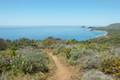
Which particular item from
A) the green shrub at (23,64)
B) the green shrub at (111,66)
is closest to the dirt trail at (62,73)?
the green shrub at (23,64)

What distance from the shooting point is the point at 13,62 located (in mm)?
8602

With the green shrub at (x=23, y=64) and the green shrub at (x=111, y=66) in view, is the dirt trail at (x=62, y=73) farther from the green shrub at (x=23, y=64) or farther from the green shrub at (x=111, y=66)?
the green shrub at (x=111, y=66)

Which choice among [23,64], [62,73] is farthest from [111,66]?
[23,64]

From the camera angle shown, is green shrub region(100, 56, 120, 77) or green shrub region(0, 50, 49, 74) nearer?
green shrub region(100, 56, 120, 77)

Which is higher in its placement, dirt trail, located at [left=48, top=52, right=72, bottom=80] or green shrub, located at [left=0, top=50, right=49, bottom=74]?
green shrub, located at [left=0, top=50, right=49, bottom=74]

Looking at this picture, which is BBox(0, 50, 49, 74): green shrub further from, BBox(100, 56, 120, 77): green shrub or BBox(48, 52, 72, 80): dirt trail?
BBox(100, 56, 120, 77): green shrub

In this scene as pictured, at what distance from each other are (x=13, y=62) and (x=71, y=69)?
2658 millimetres

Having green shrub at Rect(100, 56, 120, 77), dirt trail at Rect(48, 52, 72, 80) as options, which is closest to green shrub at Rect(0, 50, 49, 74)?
dirt trail at Rect(48, 52, 72, 80)

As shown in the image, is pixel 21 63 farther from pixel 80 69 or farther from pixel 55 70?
pixel 80 69

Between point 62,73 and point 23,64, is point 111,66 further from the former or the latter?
point 23,64

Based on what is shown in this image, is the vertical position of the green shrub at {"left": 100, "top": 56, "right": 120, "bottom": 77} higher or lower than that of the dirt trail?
higher

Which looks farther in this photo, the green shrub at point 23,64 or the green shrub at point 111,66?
the green shrub at point 23,64

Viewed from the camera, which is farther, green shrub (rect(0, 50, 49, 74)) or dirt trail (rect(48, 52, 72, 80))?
green shrub (rect(0, 50, 49, 74))

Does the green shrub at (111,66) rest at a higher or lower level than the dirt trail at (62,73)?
higher
